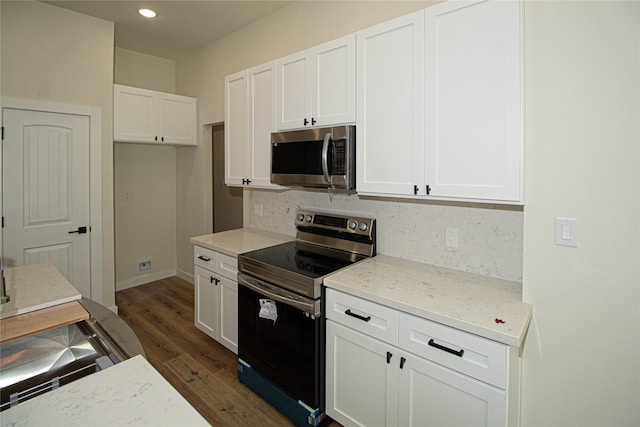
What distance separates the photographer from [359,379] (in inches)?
69.9

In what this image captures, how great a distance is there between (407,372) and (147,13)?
3.68 meters

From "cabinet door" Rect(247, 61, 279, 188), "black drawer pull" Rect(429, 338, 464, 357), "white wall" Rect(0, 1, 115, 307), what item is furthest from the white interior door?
"black drawer pull" Rect(429, 338, 464, 357)

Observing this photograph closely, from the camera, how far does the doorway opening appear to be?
4.21 m

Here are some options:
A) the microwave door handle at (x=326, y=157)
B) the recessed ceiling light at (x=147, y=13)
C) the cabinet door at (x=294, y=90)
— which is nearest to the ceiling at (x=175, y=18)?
the recessed ceiling light at (x=147, y=13)

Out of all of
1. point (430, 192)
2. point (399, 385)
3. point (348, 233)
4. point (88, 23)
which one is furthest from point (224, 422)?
point (88, 23)

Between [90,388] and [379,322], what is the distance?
1.19 m

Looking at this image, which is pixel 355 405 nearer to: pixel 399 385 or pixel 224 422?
pixel 399 385

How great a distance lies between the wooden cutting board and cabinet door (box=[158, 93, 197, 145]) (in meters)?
3.03

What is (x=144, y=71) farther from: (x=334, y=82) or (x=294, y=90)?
(x=334, y=82)

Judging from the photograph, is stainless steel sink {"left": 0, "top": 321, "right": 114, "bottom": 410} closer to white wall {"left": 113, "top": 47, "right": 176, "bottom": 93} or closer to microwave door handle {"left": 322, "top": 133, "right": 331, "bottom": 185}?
microwave door handle {"left": 322, "top": 133, "right": 331, "bottom": 185}

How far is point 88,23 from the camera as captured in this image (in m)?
3.25

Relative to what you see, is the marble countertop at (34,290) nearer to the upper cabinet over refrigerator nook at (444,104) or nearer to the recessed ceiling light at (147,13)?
the upper cabinet over refrigerator nook at (444,104)

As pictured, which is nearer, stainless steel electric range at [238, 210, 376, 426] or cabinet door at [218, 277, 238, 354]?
stainless steel electric range at [238, 210, 376, 426]

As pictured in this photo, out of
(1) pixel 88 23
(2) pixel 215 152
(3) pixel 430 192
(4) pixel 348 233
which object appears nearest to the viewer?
(3) pixel 430 192
